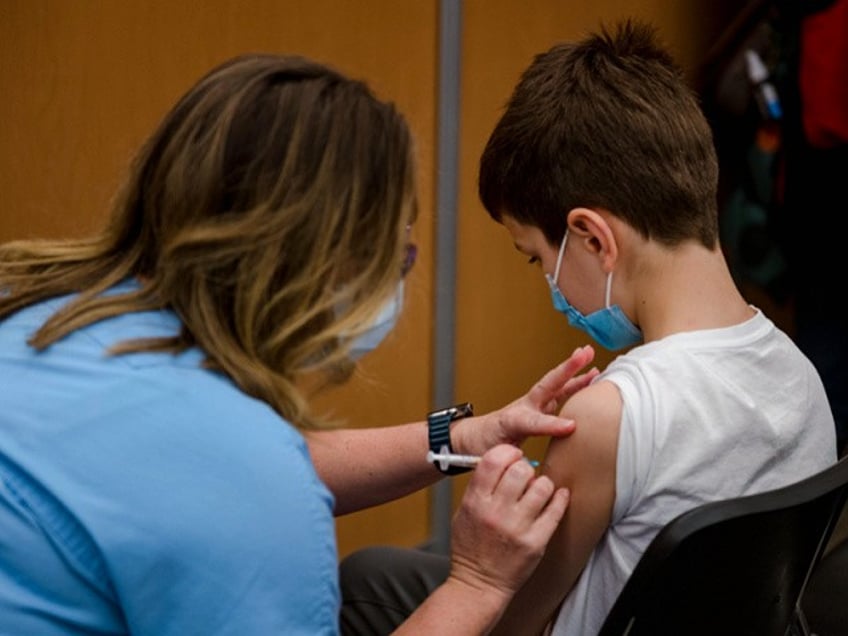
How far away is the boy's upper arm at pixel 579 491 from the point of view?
134 centimetres

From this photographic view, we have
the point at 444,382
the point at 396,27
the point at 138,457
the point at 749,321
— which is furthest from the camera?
the point at 444,382

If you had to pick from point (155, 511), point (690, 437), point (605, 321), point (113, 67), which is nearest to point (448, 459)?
point (605, 321)

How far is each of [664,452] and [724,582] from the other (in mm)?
215

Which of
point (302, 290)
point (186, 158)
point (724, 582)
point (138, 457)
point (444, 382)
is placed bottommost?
Result: point (444, 382)

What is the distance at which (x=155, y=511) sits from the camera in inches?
40.4

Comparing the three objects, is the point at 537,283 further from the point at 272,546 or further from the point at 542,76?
the point at 272,546

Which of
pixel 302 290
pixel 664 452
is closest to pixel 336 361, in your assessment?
pixel 302 290

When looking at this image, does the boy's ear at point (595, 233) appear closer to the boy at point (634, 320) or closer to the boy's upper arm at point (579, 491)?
the boy at point (634, 320)

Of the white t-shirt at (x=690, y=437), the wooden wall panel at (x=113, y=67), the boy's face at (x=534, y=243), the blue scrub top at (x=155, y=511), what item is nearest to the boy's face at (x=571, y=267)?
the boy's face at (x=534, y=243)

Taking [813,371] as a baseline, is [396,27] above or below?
above

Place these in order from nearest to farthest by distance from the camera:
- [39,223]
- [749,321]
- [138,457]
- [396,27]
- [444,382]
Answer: [138,457]
[749,321]
[39,223]
[396,27]
[444,382]

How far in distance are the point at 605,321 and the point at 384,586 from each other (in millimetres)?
516

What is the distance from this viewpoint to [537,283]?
128 inches

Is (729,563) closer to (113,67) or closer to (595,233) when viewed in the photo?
(595,233)
